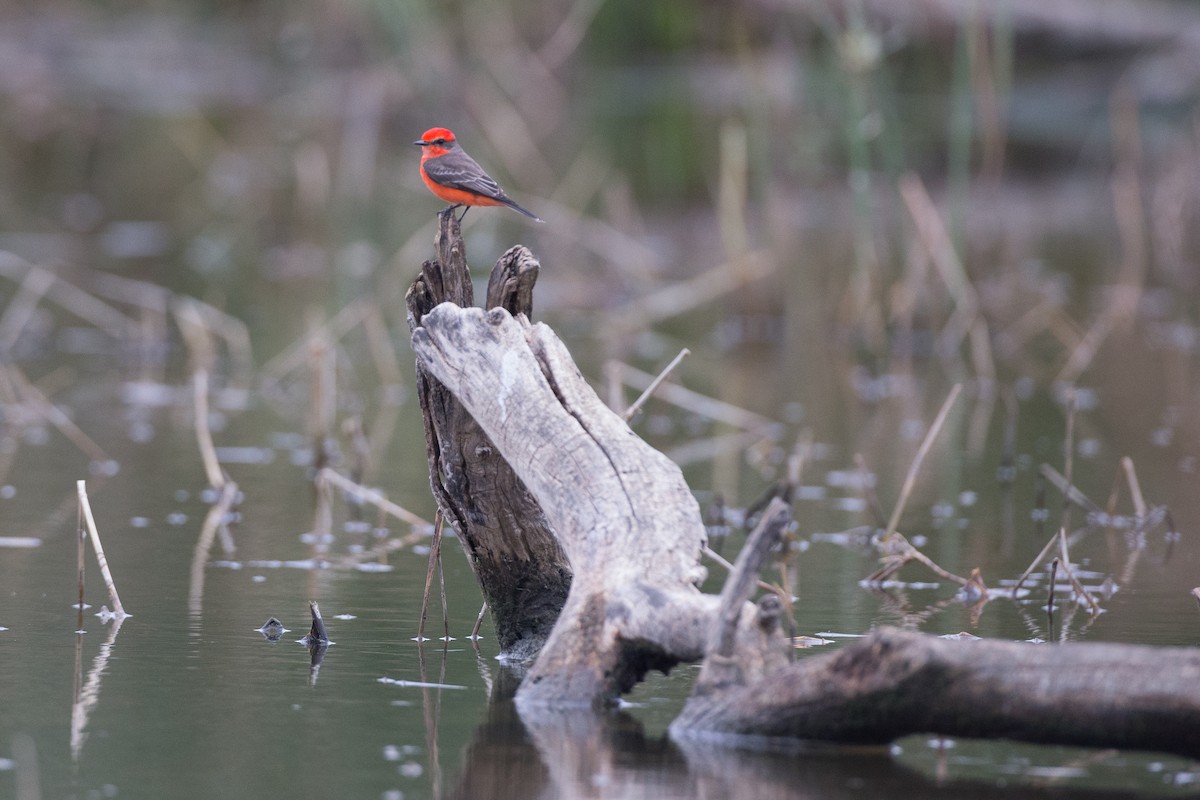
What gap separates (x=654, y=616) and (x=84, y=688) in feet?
4.72

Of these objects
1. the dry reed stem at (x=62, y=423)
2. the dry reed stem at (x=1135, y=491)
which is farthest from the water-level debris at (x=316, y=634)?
the dry reed stem at (x=62, y=423)

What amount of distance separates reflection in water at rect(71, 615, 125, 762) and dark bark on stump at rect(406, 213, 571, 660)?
0.96 m

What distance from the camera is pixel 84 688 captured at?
445cm

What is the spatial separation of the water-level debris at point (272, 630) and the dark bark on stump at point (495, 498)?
56cm

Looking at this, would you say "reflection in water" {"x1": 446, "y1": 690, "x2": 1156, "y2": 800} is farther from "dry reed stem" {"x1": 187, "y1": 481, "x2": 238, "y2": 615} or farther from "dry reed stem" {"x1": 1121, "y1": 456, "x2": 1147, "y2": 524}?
"dry reed stem" {"x1": 1121, "y1": 456, "x2": 1147, "y2": 524}

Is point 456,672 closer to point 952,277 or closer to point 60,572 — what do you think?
point 60,572

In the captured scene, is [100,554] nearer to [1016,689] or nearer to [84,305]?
[1016,689]

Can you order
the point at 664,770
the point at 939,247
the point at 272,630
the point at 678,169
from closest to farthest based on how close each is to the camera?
1. the point at 664,770
2. the point at 272,630
3. the point at 939,247
4. the point at 678,169

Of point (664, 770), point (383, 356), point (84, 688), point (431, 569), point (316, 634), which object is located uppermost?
point (383, 356)

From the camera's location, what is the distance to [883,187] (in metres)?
18.7

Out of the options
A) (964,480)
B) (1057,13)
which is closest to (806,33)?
(1057,13)

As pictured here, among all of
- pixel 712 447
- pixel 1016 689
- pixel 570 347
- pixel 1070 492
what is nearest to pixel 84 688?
pixel 1016 689

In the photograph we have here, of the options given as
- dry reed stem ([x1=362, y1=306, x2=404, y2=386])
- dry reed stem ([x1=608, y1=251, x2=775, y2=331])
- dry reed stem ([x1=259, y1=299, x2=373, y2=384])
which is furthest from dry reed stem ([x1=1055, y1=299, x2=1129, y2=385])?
dry reed stem ([x1=259, y1=299, x2=373, y2=384])

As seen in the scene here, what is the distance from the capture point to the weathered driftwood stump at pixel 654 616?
3.68 meters
